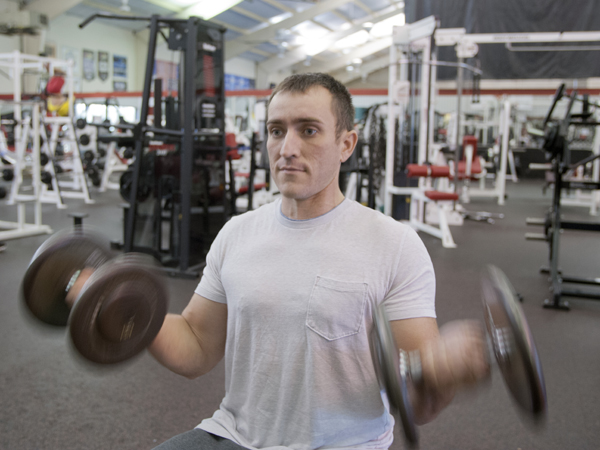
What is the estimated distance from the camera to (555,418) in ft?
6.12

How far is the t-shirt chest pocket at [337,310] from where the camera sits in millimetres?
885

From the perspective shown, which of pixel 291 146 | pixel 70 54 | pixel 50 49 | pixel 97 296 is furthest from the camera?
pixel 70 54

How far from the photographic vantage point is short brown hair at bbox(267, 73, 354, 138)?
0.95m

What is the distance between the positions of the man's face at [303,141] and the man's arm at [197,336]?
30cm

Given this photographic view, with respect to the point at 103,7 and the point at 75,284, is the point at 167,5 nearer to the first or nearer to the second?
the point at 103,7

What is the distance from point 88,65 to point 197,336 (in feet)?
46.2

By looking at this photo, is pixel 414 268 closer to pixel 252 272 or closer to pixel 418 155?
pixel 252 272

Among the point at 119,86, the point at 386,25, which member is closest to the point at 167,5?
the point at 119,86

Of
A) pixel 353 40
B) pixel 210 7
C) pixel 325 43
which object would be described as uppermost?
pixel 353 40

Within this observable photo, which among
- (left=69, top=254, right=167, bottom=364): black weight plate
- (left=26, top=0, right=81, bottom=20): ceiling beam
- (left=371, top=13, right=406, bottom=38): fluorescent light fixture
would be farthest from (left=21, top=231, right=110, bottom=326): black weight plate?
(left=371, top=13, right=406, bottom=38): fluorescent light fixture

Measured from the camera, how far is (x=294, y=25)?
14039 millimetres

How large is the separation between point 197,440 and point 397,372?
0.53 m

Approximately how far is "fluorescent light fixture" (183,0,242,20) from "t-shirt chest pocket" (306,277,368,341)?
12.2m

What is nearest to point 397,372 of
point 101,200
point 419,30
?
point 419,30
